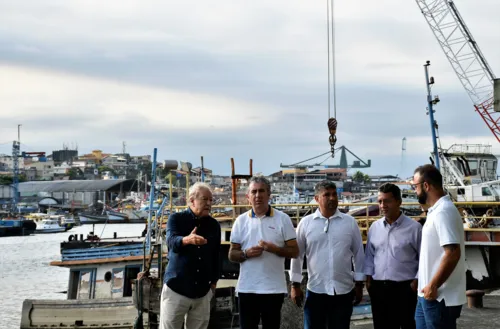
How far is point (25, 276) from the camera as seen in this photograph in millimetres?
48469

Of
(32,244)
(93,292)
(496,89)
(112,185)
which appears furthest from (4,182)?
(496,89)

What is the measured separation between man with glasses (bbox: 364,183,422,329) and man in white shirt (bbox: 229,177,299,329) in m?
0.81

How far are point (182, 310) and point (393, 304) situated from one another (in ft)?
6.66

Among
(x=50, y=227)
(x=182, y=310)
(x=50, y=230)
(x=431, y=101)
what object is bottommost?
(x=50, y=230)

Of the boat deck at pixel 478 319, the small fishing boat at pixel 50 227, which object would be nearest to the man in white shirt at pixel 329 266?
the boat deck at pixel 478 319

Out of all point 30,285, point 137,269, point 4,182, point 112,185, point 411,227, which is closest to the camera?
point 411,227

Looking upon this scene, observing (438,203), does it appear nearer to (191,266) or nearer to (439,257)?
(439,257)

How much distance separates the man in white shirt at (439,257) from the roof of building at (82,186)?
14838 centimetres

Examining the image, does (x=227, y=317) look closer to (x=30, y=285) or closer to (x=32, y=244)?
(x=30, y=285)

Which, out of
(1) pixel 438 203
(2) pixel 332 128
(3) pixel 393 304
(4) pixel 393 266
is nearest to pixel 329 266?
(4) pixel 393 266

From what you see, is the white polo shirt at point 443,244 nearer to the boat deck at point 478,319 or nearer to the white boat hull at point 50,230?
the boat deck at point 478,319

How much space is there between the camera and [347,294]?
269 inches

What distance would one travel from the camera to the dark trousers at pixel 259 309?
265 inches

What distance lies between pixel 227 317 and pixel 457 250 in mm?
9700
